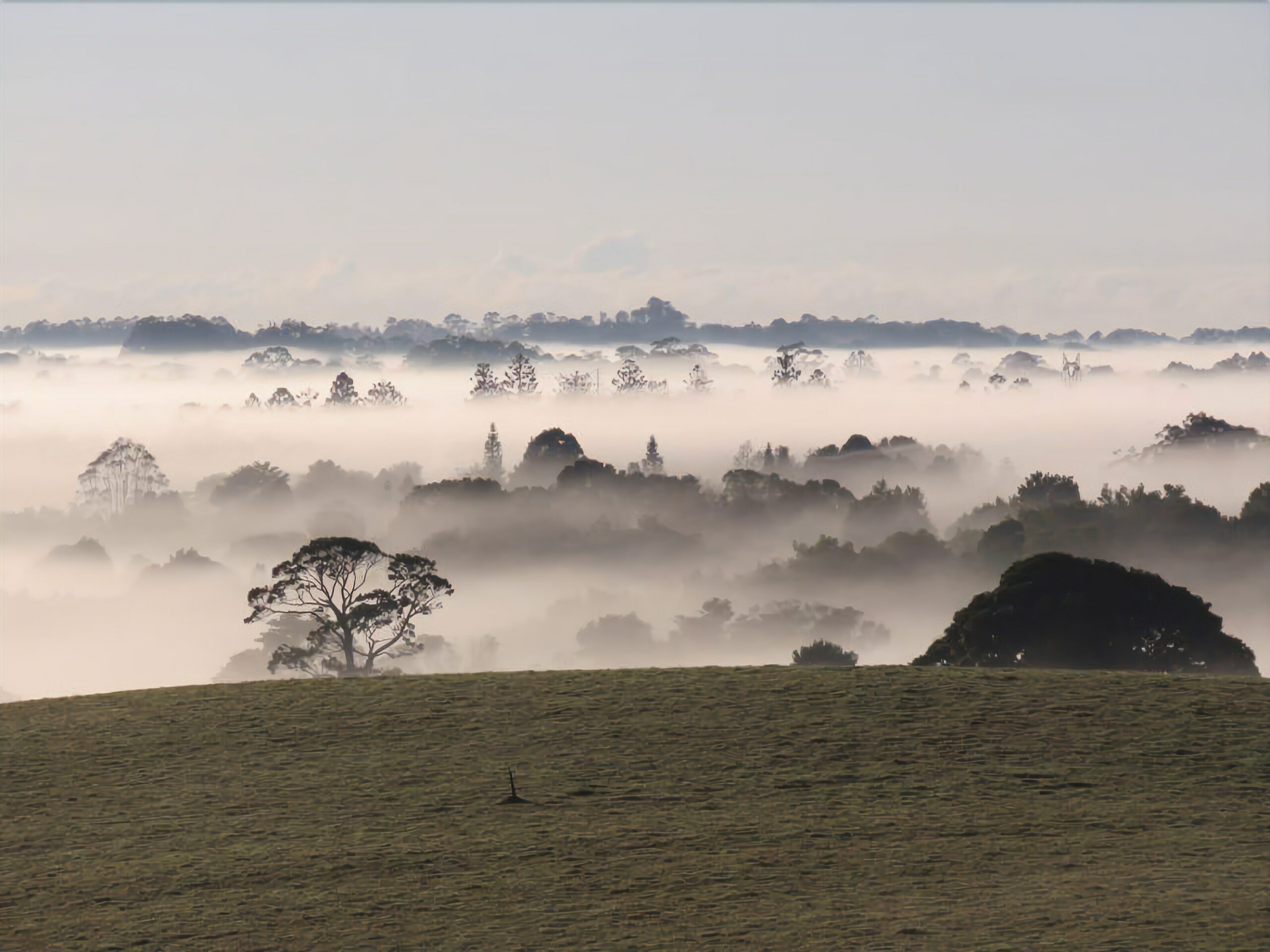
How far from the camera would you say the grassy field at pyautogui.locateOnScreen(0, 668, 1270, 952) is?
18.2 metres

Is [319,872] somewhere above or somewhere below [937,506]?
below

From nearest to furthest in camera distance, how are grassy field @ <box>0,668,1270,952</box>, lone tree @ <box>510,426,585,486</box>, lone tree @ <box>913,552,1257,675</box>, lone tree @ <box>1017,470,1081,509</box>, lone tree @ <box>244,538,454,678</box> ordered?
grassy field @ <box>0,668,1270,952</box> → lone tree @ <box>913,552,1257,675</box> → lone tree @ <box>244,538,454,678</box> → lone tree @ <box>1017,470,1081,509</box> → lone tree @ <box>510,426,585,486</box>

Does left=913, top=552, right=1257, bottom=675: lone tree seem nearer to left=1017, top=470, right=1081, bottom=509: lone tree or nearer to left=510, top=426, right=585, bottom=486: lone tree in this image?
left=1017, top=470, right=1081, bottom=509: lone tree

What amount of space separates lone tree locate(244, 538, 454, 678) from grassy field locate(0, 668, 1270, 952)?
3414cm

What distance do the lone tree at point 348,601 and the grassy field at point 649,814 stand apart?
34.1m

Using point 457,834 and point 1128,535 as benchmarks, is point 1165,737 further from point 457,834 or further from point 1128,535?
point 1128,535

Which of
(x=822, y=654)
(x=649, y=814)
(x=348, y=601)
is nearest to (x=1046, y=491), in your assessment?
(x=822, y=654)

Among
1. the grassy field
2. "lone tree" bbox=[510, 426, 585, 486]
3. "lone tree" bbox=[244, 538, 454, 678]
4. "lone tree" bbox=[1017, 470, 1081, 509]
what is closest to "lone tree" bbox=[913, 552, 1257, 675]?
the grassy field

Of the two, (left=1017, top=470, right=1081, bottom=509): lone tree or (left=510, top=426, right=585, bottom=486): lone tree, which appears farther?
(left=510, top=426, right=585, bottom=486): lone tree

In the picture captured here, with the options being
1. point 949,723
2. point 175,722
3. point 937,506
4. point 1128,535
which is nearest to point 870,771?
point 949,723

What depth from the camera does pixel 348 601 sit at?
71.1 m

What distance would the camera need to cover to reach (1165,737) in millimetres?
27719

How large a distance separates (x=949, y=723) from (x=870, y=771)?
12.1 feet

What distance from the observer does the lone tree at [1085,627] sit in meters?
48.8
